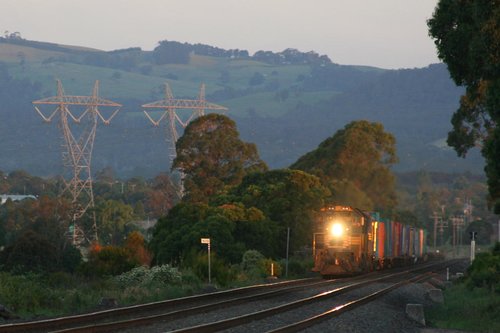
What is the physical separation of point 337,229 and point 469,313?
901 inches

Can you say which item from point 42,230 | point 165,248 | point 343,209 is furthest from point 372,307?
point 42,230

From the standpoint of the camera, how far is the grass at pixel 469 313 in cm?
2836

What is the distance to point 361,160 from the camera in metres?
129

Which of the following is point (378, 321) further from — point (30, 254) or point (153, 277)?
point (30, 254)

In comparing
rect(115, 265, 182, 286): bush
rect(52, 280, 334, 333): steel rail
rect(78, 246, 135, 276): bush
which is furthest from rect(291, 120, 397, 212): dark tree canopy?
rect(52, 280, 334, 333): steel rail

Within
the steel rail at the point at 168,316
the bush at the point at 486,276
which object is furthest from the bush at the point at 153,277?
the bush at the point at 486,276

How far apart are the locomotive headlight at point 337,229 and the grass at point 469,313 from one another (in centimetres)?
1446

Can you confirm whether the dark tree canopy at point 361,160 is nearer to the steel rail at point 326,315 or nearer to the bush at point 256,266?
the bush at point 256,266

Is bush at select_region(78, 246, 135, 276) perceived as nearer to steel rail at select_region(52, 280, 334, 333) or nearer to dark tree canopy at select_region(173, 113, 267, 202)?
steel rail at select_region(52, 280, 334, 333)

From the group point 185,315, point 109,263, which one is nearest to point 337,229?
point 109,263

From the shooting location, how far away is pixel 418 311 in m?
29.9

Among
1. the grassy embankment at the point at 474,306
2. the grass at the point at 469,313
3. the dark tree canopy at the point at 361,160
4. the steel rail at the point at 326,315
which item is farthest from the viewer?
the dark tree canopy at the point at 361,160

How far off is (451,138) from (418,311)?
38846mm

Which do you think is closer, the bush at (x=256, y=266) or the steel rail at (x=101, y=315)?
the steel rail at (x=101, y=315)
